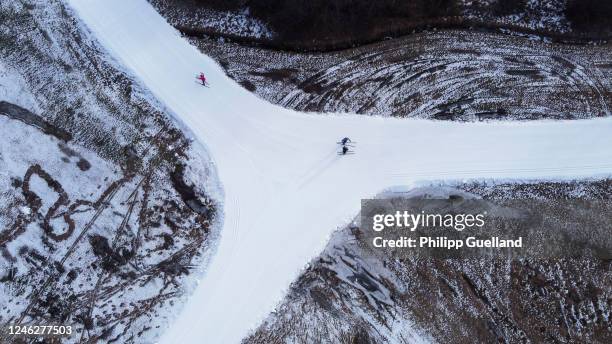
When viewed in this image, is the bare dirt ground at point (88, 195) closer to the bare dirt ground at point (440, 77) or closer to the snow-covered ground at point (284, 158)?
the snow-covered ground at point (284, 158)

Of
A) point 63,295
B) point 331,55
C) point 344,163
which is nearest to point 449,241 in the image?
point 344,163

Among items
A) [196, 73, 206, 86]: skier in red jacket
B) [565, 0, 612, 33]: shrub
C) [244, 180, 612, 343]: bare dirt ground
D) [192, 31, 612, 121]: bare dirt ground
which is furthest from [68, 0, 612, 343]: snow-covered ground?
[565, 0, 612, 33]: shrub

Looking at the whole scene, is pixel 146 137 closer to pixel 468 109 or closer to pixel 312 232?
pixel 312 232

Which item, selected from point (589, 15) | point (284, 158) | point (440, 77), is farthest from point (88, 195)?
point (589, 15)

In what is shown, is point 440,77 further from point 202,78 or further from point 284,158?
point 202,78

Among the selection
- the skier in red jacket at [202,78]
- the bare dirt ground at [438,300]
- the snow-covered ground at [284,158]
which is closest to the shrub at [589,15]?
the snow-covered ground at [284,158]

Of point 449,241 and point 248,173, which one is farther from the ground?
point 449,241
